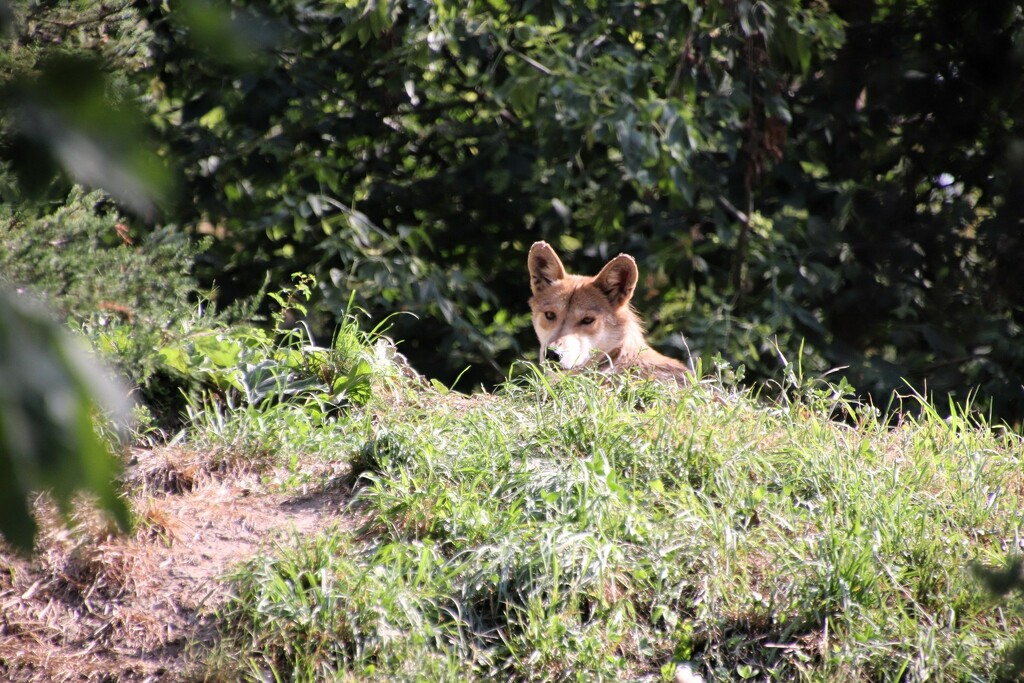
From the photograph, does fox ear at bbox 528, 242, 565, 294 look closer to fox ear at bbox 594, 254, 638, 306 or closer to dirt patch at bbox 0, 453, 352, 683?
fox ear at bbox 594, 254, 638, 306

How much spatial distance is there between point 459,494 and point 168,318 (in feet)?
6.07

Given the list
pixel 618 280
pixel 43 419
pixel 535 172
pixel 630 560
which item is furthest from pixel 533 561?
pixel 535 172

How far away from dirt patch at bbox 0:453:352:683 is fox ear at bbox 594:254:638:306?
9.38 ft

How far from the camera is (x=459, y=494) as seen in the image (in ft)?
12.7

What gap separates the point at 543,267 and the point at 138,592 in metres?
A: 3.74

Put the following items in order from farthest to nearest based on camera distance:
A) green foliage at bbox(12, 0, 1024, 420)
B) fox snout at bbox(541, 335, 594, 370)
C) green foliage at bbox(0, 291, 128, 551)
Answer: green foliage at bbox(12, 0, 1024, 420)
fox snout at bbox(541, 335, 594, 370)
green foliage at bbox(0, 291, 128, 551)

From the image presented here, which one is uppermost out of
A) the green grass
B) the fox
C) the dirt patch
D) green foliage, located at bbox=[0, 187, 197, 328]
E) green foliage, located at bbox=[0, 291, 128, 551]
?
green foliage, located at bbox=[0, 291, 128, 551]

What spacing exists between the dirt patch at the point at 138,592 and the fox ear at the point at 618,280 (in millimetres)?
2859

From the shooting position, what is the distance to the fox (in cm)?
616

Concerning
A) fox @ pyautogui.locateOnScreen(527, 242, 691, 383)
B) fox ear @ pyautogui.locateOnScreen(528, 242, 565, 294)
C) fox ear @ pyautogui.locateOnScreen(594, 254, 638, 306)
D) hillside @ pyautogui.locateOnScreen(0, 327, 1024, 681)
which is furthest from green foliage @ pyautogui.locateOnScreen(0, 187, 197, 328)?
fox ear @ pyautogui.locateOnScreen(594, 254, 638, 306)

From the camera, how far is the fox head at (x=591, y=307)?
6312 mm

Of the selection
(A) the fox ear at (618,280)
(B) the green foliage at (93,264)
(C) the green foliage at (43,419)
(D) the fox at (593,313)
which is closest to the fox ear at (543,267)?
(D) the fox at (593,313)

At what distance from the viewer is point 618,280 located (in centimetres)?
638

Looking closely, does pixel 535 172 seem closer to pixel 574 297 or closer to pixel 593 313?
pixel 574 297
